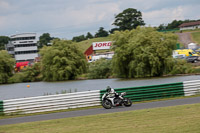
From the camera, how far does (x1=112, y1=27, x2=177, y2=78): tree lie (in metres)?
50.6

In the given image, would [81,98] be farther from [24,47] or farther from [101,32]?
[101,32]

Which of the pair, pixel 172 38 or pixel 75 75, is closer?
pixel 172 38

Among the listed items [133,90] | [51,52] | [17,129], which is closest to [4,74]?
[51,52]

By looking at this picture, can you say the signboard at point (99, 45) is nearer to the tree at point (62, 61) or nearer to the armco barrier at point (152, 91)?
the tree at point (62, 61)

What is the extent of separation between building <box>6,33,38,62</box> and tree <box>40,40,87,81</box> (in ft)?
224

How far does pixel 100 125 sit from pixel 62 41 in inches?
2088

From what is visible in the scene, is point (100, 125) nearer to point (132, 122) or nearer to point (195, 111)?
point (132, 122)

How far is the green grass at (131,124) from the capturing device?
11135mm

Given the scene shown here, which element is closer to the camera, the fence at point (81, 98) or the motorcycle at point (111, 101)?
the motorcycle at point (111, 101)

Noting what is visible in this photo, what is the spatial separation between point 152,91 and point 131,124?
9102mm

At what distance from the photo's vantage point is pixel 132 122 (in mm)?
12766

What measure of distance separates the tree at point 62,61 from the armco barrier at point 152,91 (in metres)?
40.0

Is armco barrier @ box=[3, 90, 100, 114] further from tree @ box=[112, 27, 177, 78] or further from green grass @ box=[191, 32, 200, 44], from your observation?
green grass @ box=[191, 32, 200, 44]

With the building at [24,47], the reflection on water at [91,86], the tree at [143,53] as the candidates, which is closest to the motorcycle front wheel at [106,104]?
the reflection on water at [91,86]
